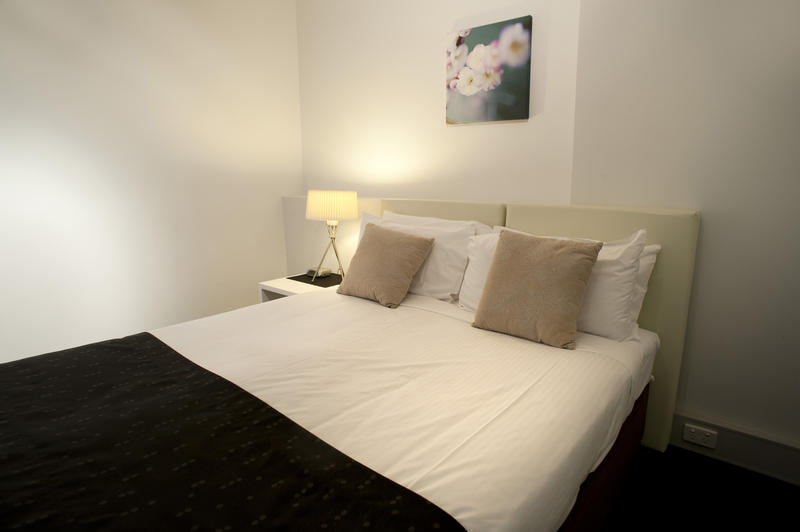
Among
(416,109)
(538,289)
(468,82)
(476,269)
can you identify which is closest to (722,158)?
(538,289)

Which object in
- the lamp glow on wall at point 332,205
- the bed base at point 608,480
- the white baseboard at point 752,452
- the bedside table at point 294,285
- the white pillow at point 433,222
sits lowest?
the white baseboard at point 752,452

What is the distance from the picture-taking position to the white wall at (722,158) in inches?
64.9

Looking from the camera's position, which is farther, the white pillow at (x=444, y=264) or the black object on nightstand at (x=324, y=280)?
the black object on nightstand at (x=324, y=280)

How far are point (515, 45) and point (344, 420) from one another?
206 cm

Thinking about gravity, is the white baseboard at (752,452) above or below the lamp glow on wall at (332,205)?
below

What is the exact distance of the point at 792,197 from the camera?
5.38ft

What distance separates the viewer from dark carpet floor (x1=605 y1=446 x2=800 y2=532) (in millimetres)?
1558

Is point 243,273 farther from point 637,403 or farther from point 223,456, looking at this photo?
point 637,403

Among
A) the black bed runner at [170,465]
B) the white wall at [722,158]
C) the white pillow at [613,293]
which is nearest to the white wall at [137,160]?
the black bed runner at [170,465]

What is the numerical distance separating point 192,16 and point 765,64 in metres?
3.13

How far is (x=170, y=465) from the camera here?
972 millimetres

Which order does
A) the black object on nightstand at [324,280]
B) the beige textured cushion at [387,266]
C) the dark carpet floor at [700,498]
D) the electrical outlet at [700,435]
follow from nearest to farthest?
the dark carpet floor at [700,498], the electrical outlet at [700,435], the beige textured cushion at [387,266], the black object on nightstand at [324,280]

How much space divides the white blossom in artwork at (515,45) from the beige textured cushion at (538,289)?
106cm

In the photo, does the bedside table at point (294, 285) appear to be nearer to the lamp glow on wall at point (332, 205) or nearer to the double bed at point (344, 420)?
the lamp glow on wall at point (332, 205)
